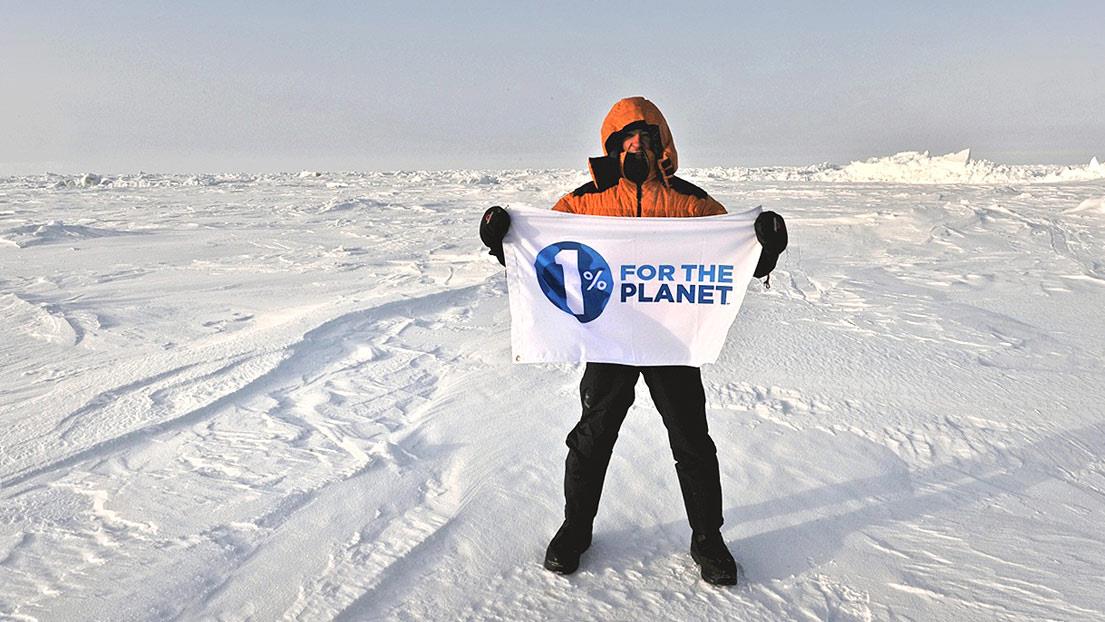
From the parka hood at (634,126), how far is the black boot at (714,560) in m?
1.16

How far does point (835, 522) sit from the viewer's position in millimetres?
2398

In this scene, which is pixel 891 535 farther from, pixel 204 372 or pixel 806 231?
pixel 806 231

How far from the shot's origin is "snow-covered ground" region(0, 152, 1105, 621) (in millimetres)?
1992

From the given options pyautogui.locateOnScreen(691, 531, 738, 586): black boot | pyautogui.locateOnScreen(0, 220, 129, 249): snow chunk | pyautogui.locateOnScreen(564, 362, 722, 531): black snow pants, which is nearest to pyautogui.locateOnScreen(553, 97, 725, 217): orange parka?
pyautogui.locateOnScreen(564, 362, 722, 531): black snow pants

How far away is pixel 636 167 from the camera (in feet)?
6.41

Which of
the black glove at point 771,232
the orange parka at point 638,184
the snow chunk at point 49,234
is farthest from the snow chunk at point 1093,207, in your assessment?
the snow chunk at point 49,234

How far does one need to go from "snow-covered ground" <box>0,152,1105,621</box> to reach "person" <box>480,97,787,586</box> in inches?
5.0

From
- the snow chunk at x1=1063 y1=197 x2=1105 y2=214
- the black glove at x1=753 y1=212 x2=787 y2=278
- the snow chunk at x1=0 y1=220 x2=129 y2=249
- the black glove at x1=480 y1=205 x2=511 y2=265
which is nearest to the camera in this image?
the black glove at x1=753 y1=212 x2=787 y2=278

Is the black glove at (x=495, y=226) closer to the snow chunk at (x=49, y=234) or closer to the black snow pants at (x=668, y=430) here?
the black snow pants at (x=668, y=430)

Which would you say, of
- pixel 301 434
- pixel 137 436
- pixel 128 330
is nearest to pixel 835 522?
pixel 301 434

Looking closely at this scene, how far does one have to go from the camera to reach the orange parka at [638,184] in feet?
6.49

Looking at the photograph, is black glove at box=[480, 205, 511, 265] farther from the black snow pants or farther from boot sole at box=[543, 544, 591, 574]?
boot sole at box=[543, 544, 591, 574]

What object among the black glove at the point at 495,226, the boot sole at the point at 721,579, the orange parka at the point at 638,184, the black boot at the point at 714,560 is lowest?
the boot sole at the point at 721,579

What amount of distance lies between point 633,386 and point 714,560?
601 mm
